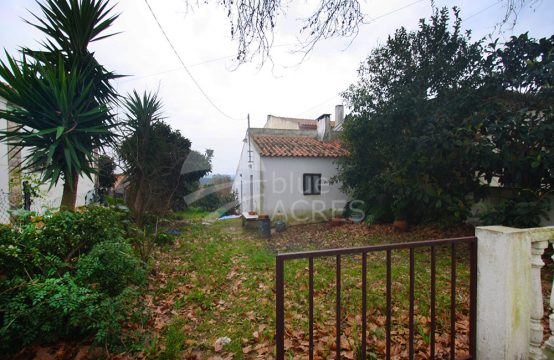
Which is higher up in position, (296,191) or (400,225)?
(296,191)

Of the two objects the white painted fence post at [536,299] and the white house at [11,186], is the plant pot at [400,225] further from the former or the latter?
the white house at [11,186]

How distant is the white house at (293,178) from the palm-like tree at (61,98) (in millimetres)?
7297

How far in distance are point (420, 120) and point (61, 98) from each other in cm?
745

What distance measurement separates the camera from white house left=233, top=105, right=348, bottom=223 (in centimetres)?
1159

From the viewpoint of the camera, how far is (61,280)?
2398 millimetres

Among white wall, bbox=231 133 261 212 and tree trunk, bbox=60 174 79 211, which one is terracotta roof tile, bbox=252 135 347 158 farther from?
tree trunk, bbox=60 174 79 211

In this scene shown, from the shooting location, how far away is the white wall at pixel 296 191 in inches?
456

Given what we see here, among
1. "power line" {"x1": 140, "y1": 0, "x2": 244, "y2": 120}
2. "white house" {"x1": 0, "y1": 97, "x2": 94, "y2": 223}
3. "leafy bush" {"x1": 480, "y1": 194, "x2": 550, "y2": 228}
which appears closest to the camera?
"power line" {"x1": 140, "y1": 0, "x2": 244, "y2": 120}

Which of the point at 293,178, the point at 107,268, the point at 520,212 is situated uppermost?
the point at 293,178

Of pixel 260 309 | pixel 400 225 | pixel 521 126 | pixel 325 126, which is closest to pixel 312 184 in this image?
pixel 325 126

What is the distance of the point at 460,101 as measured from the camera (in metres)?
6.13

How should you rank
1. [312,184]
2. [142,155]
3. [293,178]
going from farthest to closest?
[312,184]
[293,178]
[142,155]

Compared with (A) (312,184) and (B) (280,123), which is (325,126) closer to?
(A) (312,184)

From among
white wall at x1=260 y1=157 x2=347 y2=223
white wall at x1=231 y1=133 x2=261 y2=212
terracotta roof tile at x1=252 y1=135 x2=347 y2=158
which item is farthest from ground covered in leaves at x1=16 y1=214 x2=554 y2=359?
terracotta roof tile at x1=252 y1=135 x2=347 y2=158
